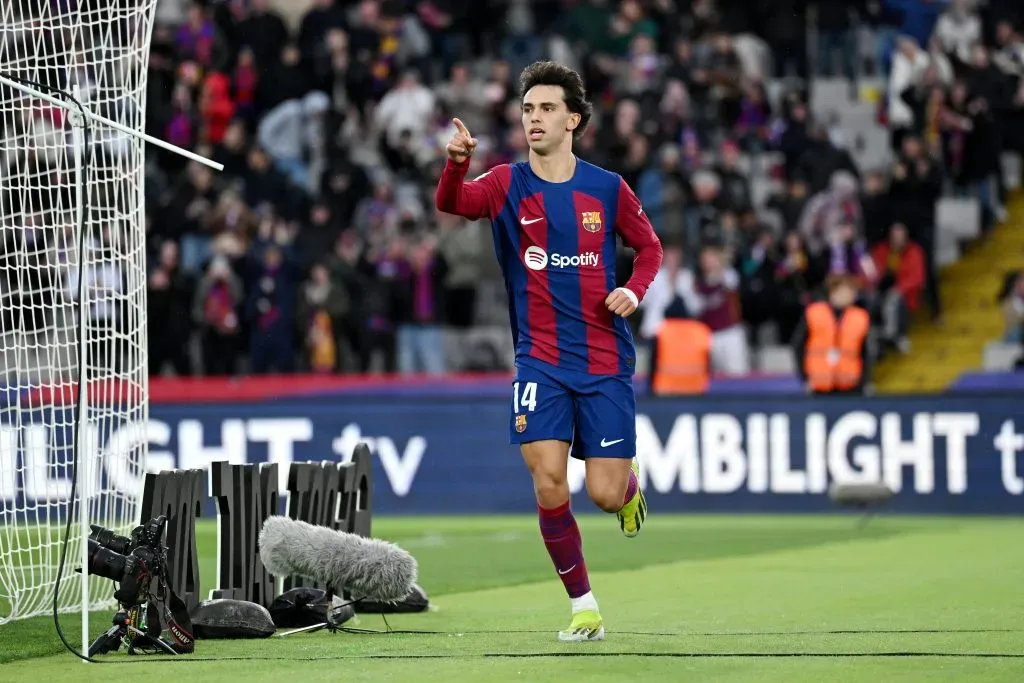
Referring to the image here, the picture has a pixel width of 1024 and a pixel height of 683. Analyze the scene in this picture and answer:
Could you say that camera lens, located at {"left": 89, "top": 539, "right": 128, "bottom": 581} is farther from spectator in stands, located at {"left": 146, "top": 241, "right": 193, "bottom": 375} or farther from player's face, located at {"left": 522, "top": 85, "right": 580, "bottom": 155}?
spectator in stands, located at {"left": 146, "top": 241, "right": 193, "bottom": 375}

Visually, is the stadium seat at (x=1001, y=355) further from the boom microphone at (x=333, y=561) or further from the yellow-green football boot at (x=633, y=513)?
the boom microphone at (x=333, y=561)

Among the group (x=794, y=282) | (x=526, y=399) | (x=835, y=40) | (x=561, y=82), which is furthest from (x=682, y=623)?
(x=835, y=40)

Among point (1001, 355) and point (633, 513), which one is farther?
point (1001, 355)

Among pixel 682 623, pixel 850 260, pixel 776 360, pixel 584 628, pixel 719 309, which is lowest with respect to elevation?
pixel 682 623

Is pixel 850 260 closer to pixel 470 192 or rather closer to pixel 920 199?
pixel 920 199

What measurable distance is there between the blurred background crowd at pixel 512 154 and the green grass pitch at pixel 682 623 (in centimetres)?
622

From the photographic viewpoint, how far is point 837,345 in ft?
58.0

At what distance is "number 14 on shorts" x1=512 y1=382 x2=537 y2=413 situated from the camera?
7734mm

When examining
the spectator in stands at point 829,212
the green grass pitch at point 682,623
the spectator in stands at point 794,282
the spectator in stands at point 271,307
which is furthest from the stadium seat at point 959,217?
the green grass pitch at point 682,623

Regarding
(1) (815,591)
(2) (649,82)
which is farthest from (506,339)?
(1) (815,591)

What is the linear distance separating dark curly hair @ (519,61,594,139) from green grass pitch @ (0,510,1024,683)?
230 centimetres

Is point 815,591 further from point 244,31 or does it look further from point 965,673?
point 244,31

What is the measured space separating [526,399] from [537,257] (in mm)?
618

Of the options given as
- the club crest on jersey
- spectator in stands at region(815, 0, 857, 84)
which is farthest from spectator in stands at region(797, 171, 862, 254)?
the club crest on jersey
